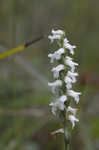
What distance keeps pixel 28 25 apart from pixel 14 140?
341 centimetres

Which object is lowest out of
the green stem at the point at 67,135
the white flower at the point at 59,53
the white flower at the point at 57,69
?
the green stem at the point at 67,135

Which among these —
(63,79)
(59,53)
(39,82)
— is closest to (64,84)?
(63,79)

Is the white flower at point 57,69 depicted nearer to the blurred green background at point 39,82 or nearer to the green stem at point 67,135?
the green stem at point 67,135

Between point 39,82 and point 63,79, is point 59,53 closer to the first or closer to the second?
point 63,79

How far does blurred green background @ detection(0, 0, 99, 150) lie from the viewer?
8.47 feet

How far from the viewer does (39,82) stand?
11.7 feet

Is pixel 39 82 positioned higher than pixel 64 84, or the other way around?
pixel 39 82

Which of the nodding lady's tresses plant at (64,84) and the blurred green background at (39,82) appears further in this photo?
the blurred green background at (39,82)

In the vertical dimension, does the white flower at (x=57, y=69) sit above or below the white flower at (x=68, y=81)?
above

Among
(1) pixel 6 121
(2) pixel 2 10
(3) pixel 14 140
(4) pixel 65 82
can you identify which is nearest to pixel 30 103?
(1) pixel 6 121

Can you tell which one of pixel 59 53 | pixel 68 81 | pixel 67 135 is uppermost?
pixel 59 53

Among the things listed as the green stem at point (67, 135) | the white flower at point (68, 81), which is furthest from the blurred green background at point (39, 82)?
the white flower at point (68, 81)

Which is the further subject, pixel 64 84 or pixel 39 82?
pixel 39 82

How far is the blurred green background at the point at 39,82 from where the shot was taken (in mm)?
2582
